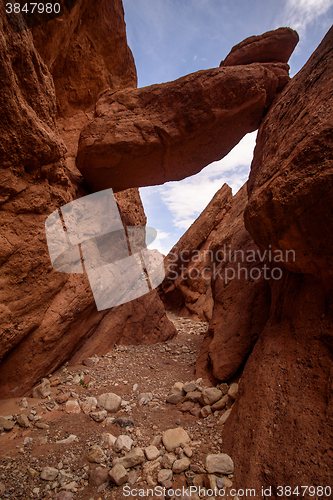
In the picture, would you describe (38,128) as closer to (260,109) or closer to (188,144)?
(188,144)

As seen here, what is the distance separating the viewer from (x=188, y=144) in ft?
16.2

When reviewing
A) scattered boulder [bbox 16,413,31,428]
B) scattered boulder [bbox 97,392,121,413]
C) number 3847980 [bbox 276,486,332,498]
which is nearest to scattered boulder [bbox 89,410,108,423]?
scattered boulder [bbox 97,392,121,413]

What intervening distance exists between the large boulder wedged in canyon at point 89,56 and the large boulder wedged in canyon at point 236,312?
500cm

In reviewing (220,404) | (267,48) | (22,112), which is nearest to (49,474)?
(220,404)

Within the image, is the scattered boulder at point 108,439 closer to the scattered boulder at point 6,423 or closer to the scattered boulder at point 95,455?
the scattered boulder at point 95,455

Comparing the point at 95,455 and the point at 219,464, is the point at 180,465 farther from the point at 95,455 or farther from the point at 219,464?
the point at 95,455

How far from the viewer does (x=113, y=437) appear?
2568 mm

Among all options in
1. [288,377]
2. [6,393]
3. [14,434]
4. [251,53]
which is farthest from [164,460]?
[251,53]

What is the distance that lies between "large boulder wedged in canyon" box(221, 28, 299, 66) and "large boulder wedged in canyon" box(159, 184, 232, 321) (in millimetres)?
7533

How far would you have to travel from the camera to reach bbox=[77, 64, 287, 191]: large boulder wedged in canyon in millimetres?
4555

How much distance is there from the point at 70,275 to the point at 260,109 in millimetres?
4838

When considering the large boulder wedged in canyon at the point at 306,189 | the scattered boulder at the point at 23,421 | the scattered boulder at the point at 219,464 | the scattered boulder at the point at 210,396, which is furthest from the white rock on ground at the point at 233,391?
the scattered boulder at the point at 23,421

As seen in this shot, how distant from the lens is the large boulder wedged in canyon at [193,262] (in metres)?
11.6
